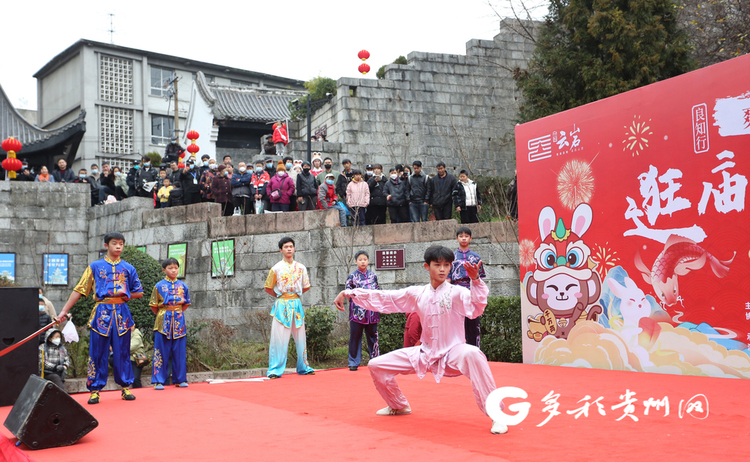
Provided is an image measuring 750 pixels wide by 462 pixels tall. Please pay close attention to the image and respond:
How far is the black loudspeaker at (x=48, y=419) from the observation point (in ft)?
14.7

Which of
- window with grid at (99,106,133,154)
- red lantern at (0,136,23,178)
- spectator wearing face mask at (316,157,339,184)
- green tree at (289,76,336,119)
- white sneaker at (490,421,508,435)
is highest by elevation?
window with grid at (99,106,133,154)

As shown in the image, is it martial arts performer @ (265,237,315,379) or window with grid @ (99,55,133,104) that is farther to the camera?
window with grid @ (99,55,133,104)

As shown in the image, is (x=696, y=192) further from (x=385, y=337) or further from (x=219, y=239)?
(x=219, y=239)

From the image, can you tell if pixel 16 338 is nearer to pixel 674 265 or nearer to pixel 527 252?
pixel 527 252

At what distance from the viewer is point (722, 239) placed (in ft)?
22.1

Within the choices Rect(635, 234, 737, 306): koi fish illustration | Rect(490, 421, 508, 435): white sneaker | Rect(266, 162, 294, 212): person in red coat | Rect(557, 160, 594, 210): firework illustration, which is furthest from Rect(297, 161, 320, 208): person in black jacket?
→ Rect(490, 421, 508, 435): white sneaker

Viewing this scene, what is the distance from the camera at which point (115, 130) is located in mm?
30281

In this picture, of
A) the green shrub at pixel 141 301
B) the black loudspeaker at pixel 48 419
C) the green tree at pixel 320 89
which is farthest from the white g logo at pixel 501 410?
the green tree at pixel 320 89

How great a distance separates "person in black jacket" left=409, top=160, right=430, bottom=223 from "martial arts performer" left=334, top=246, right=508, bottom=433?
7327 millimetres

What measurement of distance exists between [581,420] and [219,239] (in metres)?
9.74

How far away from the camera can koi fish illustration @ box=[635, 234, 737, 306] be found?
690cm

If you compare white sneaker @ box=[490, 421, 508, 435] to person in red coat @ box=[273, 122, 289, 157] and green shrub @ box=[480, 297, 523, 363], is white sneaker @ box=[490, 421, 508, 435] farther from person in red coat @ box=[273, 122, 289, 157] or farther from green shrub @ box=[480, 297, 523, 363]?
person in red coat @ box=[273, 122, 289, 157]

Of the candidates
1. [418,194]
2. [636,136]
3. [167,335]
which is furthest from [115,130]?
[636,136]

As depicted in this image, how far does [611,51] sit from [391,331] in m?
7.04
